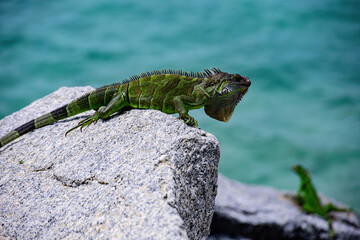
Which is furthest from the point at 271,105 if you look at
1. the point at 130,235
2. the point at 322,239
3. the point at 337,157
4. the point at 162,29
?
the point at 130,235

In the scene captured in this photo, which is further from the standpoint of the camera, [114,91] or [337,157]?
[337,157]

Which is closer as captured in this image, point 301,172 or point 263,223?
point 263,223

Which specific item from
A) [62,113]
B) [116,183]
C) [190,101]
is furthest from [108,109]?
[116,183]

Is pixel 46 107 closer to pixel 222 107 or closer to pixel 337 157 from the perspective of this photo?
pixel 222 107

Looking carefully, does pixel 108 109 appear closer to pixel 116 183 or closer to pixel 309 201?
pixel 116 183

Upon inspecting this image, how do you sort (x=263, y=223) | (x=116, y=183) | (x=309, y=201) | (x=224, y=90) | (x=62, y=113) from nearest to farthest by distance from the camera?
(x=116, y=183) → (x=224, y=90) → (x=62, y=113) → (x=263, y=223) → (x=309, y=201)

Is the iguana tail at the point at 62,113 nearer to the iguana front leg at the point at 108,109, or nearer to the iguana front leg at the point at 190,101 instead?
the iguana front leg at the point at 108,109

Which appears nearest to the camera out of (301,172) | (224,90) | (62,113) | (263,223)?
(224,90)

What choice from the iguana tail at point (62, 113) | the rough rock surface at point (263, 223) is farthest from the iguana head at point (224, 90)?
the rough rock surface at point (263, 223)
